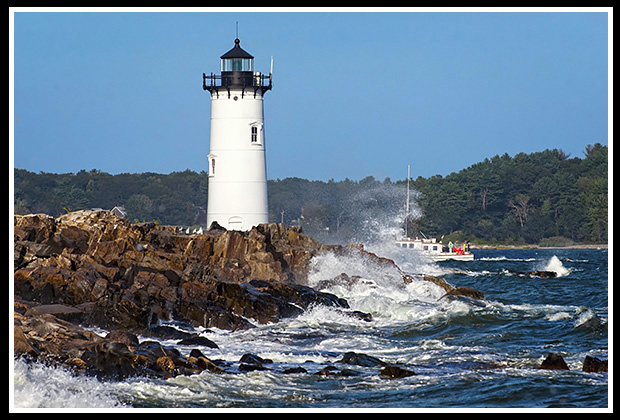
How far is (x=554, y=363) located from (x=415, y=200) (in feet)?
233

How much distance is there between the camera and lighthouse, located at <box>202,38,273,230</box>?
31.3 metres

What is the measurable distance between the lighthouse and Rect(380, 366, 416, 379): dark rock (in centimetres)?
1831

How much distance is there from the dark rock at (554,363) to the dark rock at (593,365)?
27 cm

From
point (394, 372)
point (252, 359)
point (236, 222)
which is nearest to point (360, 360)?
point (394, 372)

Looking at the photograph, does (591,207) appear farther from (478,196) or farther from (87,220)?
(87,220)

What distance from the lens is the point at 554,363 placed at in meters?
14.1

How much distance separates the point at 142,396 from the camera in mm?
11680

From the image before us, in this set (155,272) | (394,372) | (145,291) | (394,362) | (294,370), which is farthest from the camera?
(155,272)

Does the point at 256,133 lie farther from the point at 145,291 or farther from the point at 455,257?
the point at 455,257

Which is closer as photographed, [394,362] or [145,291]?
[394,362]

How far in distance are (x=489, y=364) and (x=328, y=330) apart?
443cm

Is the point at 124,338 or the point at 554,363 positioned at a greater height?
the point at 124,338
